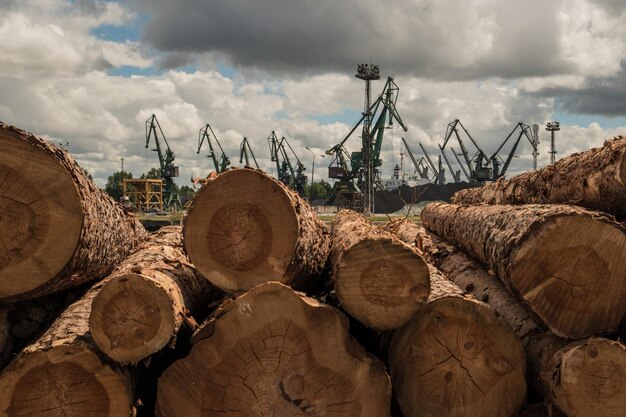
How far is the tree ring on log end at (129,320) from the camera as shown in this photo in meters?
3.52

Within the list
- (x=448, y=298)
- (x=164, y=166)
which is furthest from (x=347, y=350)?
(x=164, y=166)

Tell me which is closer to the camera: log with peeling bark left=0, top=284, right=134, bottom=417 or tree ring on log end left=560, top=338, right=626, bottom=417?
tree ring on log end left=560, top=338, right=626, bottom=417

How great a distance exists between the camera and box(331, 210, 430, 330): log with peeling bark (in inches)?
142

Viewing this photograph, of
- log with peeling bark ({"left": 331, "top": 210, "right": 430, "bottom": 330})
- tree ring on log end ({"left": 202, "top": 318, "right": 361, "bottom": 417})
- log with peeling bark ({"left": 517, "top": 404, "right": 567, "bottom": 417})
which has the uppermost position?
log with peeling bark ({"left": 331, "top": 210, "right": 430, "bottom": 330})

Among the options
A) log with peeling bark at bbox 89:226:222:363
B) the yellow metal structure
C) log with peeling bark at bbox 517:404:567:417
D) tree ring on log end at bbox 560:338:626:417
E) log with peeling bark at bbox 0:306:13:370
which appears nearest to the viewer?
tree ring on log end at bbox 560:338:626:417

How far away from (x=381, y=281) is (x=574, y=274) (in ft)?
3.69

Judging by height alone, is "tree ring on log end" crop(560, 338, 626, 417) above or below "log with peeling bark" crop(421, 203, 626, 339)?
below

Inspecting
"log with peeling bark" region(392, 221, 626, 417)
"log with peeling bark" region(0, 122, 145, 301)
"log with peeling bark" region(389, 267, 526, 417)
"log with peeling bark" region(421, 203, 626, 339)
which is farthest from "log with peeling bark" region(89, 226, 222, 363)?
"log with peeling bark" region(392, 221, 626, 417)

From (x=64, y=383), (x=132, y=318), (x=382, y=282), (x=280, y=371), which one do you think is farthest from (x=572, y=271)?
(x=64, y=383)

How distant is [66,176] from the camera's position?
388 centimetres

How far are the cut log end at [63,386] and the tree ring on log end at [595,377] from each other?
8.32 ft

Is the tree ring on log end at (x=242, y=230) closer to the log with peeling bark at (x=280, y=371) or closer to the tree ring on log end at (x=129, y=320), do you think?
the log with peeling bark at (x=280, y=371)

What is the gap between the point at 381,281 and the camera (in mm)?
3615

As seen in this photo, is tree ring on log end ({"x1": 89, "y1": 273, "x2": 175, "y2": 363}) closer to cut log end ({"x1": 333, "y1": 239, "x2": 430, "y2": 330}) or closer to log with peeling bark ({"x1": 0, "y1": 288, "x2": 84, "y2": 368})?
log with peeling bark ({"x1": 0, "y1": 288, "x2": 84, "y2": 368})
